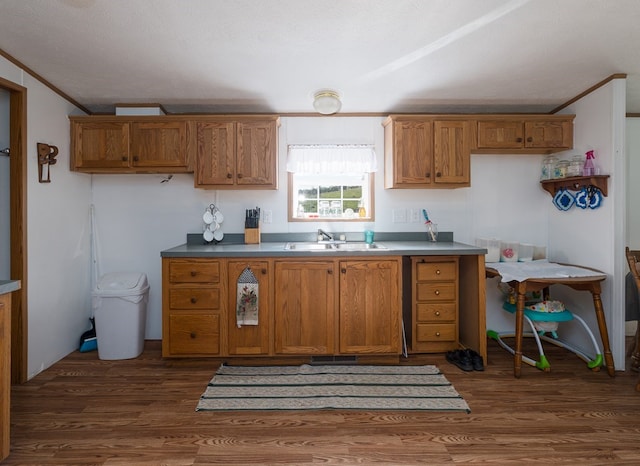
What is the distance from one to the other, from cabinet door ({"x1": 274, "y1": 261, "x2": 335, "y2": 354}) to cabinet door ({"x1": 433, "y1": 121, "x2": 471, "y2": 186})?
1.32m

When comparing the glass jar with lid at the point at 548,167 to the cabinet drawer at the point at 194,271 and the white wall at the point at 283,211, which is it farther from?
the cabinet drawer at the point at 194,271

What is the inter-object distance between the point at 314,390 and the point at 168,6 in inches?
97.0

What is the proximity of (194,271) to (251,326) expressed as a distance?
2.02ft

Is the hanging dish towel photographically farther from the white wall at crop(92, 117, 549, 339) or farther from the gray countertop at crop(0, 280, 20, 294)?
the gray countertop at crop(0, 280, 20, 294)

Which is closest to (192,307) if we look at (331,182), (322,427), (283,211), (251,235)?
(251,235)

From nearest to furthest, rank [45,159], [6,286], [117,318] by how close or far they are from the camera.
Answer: [6,286] < [45,159] < [117,318]

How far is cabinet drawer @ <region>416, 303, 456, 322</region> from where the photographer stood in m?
2.81

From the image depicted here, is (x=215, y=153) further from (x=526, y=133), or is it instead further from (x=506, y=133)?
(x=526, y=133)

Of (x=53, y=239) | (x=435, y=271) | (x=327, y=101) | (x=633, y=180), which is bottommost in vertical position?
(x=435, y=271)

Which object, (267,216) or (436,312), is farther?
(267,216)

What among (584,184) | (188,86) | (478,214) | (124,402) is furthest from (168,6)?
(584,184)

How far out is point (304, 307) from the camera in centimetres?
266

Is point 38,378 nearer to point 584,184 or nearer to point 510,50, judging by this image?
point 510,50

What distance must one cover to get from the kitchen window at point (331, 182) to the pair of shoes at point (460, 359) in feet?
4.60
